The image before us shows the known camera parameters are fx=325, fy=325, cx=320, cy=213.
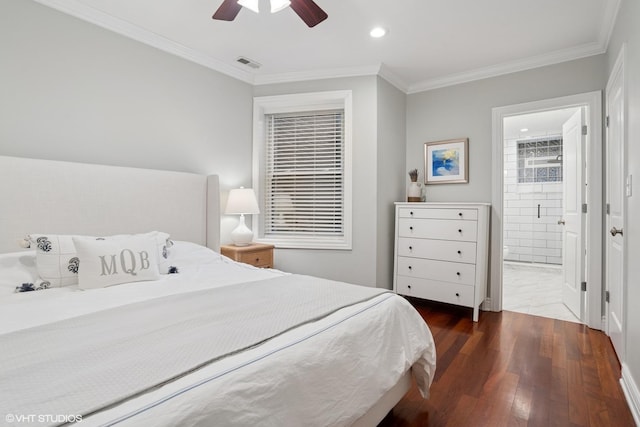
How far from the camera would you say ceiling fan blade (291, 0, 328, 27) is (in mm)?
1824

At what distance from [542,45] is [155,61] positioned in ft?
11.0

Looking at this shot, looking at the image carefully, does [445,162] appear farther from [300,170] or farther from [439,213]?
[300,170]

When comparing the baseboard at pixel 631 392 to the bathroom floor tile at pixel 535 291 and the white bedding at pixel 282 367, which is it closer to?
the white bedding at pixel 282 367

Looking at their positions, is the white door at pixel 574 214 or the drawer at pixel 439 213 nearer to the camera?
the white door at pixel 574 214

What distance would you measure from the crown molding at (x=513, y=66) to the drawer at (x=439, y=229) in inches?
61.7

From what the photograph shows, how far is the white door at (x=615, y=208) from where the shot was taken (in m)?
2.15

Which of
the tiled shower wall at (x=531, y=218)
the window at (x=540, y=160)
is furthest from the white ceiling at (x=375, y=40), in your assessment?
the tiled shower wall at (x=531, y=218)

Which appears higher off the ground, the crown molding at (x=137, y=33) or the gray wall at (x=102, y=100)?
the crown molding at (x=137, y=33)

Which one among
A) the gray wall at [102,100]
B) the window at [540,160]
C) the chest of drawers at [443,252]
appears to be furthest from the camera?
the window at [540,160]

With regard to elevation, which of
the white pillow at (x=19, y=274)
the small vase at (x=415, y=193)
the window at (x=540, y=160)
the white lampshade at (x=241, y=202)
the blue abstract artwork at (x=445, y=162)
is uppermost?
the window at (x=540, y=160)

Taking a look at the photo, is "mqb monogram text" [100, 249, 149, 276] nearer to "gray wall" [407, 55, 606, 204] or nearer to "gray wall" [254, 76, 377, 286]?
"gray wall" [254, 76, 377, 286]

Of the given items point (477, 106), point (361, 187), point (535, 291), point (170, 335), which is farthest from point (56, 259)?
point (535, 291)

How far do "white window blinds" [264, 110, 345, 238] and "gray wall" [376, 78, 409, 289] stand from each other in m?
0.42

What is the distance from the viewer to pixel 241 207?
3090 mm
